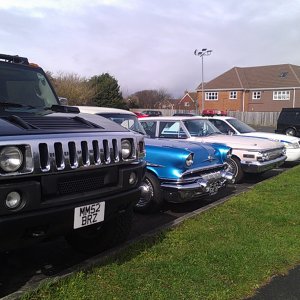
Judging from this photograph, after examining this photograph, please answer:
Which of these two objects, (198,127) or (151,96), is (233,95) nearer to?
(151,96)

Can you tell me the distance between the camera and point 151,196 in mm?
6770

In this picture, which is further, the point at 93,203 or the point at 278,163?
the point at 278,163

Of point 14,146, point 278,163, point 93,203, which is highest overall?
point 14,146

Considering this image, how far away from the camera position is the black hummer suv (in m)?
3.16

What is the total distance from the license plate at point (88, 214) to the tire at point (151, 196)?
2.90 metres

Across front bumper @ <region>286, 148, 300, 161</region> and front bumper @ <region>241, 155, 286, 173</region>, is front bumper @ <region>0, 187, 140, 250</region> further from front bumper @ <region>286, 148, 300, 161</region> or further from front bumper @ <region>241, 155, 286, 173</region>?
front bumper @ <region>286, 148, 300, 161</region>

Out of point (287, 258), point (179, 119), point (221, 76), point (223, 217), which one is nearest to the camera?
point (287, 258)

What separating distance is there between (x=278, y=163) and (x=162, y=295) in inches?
308

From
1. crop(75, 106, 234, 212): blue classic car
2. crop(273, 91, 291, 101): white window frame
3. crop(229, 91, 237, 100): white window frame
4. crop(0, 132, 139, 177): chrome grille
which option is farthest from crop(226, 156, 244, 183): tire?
crop(229, 91, 237, 100): white window frame

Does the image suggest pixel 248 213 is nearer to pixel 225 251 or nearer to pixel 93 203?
pixel 225 251

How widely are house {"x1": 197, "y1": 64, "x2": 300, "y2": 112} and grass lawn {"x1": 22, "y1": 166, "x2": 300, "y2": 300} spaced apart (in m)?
53.8

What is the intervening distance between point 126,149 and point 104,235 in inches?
44.2

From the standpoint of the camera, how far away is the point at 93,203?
3688 millimetres

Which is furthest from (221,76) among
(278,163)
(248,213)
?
(248,213)
